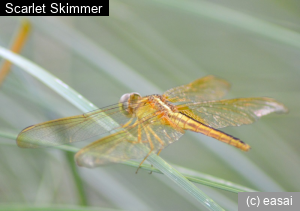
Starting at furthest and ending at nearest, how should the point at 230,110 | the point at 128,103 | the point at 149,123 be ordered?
1. the point at 230,110
2. the point at 128,103
3. the point at 149,123

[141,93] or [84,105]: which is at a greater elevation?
[141,93]

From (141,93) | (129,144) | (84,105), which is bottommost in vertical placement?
(129,144)

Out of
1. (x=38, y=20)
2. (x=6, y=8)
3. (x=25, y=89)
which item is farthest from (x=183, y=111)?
(x=6, y=8)

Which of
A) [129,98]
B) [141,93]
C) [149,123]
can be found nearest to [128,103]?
[129,98]

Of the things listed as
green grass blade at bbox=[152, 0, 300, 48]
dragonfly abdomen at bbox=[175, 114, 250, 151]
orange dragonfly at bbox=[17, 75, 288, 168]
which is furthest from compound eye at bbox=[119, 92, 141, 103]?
green grass blade at bbox=[152, 0, 300, 48]

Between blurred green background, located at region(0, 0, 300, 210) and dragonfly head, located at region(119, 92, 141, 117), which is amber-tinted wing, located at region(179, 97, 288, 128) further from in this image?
dragonfly head, located at region(119, 92, 141, 117)

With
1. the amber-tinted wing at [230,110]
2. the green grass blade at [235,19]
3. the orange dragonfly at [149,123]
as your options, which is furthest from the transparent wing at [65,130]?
the green grass blade at [235,19]

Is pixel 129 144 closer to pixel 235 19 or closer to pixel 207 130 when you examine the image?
pixel 207 130
